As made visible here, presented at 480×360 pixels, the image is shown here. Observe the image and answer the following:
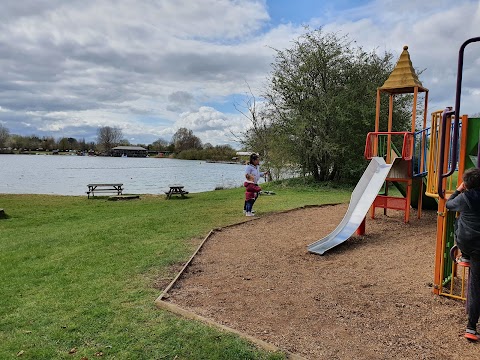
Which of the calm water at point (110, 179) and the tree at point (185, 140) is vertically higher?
the tree at point (185, 140)

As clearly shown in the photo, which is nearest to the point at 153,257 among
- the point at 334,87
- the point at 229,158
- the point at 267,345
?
the point at 267,345

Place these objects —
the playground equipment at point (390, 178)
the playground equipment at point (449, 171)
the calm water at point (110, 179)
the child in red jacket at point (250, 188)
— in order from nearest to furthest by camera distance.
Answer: the playground equipment at point (449, 171) < the playground equipment at point (390, 178) < the child in red jacket at point (250, 188) < the calm water at point (110, 179)

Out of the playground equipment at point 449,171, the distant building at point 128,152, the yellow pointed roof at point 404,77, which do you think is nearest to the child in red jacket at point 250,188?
the yellow pointed roof at point 404,77

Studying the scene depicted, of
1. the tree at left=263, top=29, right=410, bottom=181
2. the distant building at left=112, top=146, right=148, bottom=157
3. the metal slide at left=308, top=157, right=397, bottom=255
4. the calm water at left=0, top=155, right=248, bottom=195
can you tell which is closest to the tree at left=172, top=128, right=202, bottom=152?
the distant building at left=112, top=146, right=148, bottom=157

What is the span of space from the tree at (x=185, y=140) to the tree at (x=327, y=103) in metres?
72.0

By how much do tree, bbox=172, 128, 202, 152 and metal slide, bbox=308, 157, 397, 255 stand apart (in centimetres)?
8478

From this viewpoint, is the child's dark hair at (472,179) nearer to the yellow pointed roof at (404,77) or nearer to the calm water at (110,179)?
the yellow pointed roof at (404,77)

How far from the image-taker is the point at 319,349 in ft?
11.7

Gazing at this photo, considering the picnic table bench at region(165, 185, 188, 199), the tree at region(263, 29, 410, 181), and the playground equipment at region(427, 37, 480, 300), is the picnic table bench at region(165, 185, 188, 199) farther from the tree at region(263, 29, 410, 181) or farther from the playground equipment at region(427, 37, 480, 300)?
the playground equipment at region(427, 37, 480, 300)

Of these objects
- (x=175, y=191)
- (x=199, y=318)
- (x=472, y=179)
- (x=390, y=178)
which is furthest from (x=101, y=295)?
(x=175, y=191)

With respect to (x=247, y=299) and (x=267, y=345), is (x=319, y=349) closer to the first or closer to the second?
(x=267, y=345)

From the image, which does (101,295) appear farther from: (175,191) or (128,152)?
(128,152)

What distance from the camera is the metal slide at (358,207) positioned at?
7259 millimetres

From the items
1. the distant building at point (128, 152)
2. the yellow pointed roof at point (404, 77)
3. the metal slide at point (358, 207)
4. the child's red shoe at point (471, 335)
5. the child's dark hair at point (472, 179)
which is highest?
the yellow pointed roof at point (404, 77)
